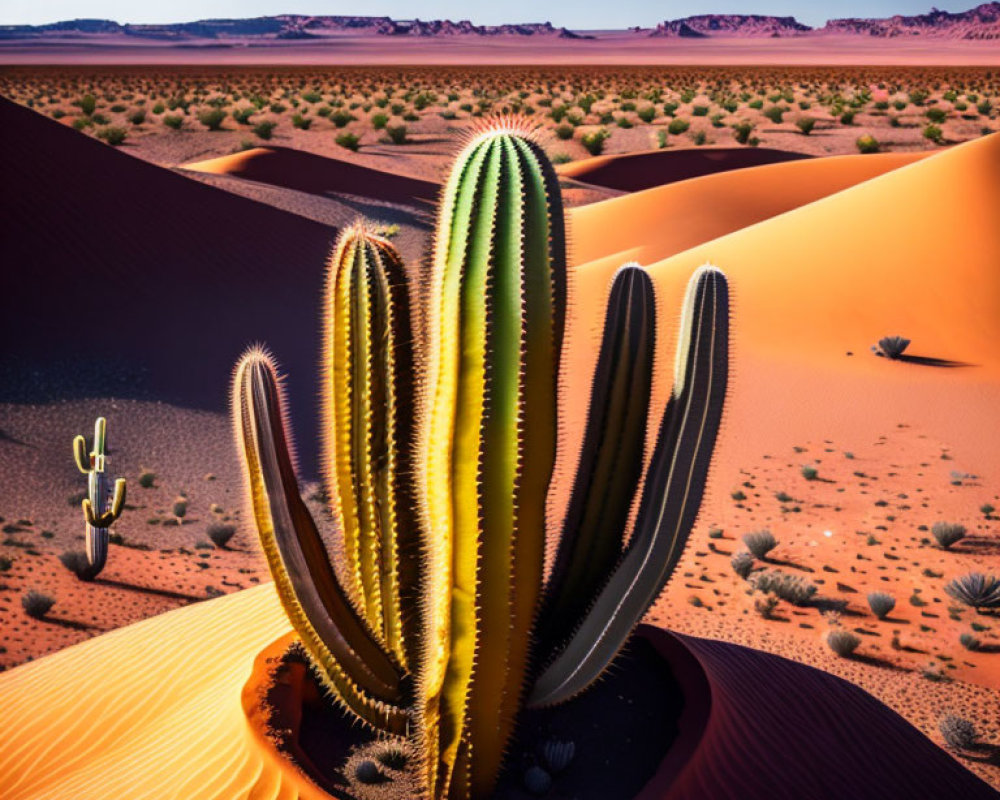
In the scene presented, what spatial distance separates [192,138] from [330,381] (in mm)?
41407

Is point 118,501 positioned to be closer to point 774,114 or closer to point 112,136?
point 112,136

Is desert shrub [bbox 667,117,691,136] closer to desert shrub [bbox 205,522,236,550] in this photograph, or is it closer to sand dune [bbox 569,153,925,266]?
sand dune [bbox 569,153,925,266]

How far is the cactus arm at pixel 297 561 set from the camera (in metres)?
4.03

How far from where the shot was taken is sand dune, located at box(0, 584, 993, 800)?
404 centimetres

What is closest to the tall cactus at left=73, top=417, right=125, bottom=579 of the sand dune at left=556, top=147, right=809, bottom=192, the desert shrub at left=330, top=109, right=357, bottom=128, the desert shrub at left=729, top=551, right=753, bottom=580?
the desert shrub at left=729, top=551, right=753, bottom=580

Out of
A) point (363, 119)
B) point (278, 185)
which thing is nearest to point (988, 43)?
point (363, 119)

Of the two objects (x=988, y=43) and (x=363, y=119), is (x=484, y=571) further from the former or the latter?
(x=988, y=43)

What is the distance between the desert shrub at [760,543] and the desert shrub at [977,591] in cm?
160

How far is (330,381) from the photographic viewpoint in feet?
14.1

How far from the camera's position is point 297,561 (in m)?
4.08

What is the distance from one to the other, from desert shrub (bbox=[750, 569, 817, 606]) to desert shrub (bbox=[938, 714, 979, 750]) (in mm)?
1936

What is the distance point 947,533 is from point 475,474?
7.00 meters

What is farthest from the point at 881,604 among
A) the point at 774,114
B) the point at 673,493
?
the point at 774,114

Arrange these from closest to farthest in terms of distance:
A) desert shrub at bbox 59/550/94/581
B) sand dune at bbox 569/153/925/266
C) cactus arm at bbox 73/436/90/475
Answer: desert shrub at bbox 59/550/94/581, cactus arm at bbox 73/436/90/475, sand dune at bbox 569/153/925/266
